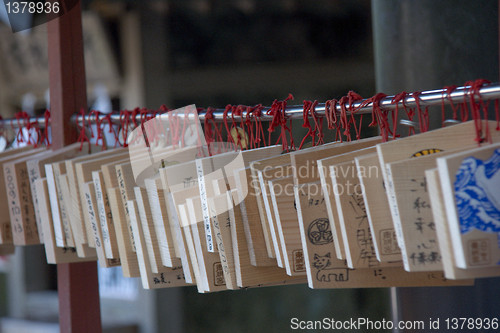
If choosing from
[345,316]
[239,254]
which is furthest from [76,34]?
[345,316]

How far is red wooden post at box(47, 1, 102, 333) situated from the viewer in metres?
1.60

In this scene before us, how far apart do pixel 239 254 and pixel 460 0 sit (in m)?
1.05

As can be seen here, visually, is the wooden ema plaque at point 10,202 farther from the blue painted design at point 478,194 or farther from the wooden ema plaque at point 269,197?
the blue painted design at point 478,194

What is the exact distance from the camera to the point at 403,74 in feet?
5.91

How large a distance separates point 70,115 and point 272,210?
→ 2.68 ft

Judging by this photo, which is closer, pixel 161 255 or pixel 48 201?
pixel 161 255

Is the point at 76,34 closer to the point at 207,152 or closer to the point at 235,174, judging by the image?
the point at 207,152

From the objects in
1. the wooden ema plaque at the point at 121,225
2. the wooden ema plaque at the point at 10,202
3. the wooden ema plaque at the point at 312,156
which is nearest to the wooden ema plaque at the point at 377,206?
the wooden ema plaque at the point at 312,156

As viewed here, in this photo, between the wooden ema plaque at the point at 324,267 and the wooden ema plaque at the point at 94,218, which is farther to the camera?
the wooden ema plaque at the point at 94,218

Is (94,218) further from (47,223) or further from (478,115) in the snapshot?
(478,115)

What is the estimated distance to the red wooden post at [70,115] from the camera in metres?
1.60

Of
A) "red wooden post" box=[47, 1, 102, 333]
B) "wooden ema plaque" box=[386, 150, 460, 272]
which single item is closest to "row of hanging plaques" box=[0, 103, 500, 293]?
"wooden ema plaque" box=[386, 150, 460, 272]

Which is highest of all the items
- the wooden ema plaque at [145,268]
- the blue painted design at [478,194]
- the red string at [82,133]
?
the red string at [82,133]

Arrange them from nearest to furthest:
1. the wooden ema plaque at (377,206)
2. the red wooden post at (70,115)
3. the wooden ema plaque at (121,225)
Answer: the wooden ema plaque at (377,206)
the wooden ema plaque at (121,225)
the red wooden post at (70,115)
